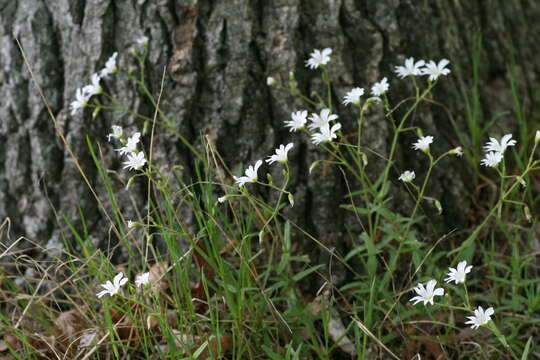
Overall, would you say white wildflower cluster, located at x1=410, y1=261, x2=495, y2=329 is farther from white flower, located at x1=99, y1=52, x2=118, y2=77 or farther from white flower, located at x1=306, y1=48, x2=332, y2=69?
white flower, located at x1=99, y1=52, x2=118, y2=77

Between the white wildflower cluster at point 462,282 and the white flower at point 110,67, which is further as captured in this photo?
the white flower at point 110,67

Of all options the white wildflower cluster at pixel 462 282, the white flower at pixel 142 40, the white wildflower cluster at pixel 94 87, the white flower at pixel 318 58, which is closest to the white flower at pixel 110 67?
the white wildflower cluster at pixel 94 87

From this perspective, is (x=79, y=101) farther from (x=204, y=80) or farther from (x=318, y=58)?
(x=318, y=58)

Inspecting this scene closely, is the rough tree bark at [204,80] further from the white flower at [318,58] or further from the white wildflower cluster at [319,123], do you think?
the white wildflower cluster at [319,123]

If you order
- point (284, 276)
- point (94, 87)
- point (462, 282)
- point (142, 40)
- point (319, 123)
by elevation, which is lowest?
point (284, 276)

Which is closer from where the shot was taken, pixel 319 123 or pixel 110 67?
pixel 319 123

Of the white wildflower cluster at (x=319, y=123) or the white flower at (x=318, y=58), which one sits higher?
the white flower at (x=318, y=58)

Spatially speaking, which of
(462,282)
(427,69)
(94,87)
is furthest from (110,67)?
(462,282)

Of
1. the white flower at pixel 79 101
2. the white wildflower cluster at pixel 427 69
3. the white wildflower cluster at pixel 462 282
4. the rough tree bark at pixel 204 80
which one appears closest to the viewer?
the white wildflower cluster at pixel 462 282

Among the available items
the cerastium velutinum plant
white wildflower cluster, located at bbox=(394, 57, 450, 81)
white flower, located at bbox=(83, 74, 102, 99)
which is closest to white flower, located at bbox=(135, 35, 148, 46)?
the cerastium velutinum plant
